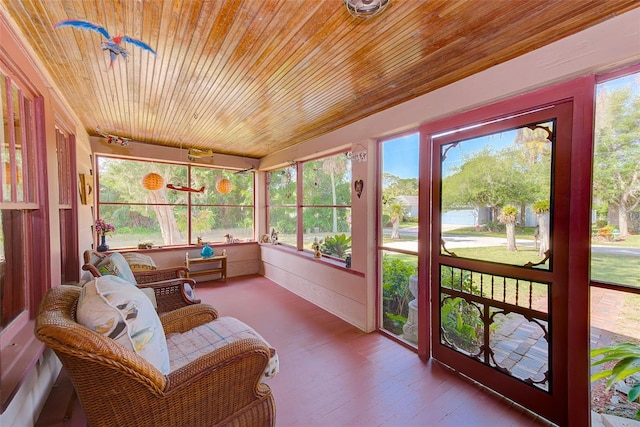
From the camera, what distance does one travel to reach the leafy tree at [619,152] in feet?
4.64

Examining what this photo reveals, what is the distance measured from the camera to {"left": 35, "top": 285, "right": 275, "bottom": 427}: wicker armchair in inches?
36.4

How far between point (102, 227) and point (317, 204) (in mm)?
3325

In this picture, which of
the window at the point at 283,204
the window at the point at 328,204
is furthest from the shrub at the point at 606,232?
the window at the point at 283,204

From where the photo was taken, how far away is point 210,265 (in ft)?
16.5

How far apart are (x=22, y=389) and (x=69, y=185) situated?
2.18 meters

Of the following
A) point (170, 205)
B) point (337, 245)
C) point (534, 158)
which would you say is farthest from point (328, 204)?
point (170, 205)

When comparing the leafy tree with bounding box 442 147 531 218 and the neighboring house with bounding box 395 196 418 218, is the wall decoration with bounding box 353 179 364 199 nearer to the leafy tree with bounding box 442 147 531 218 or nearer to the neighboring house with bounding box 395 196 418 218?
the neighboring house with bounding box 395 196 418 218

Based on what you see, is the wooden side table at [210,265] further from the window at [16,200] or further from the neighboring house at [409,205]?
the neighboring house at [409,205]

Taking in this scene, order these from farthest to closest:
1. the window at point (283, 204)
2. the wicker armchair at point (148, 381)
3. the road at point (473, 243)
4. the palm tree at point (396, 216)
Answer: the window at point (283, 204) < the palm tree at point (396, 216) < the road at point (473, 243) < the wicker armchair at point (148, 381)

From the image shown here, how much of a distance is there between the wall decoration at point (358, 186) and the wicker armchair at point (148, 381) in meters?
2.07

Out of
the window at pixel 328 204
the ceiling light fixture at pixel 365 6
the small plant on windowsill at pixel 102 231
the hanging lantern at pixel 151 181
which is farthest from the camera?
the small plant on windowsill at pixel 102 231

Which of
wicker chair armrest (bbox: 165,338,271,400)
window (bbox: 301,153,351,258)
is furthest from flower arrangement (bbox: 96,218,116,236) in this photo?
wicker chair armrest (bbox: 165,338,271,400)

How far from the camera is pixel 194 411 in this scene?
117 centimetres

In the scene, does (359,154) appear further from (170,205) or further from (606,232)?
(170,205)
